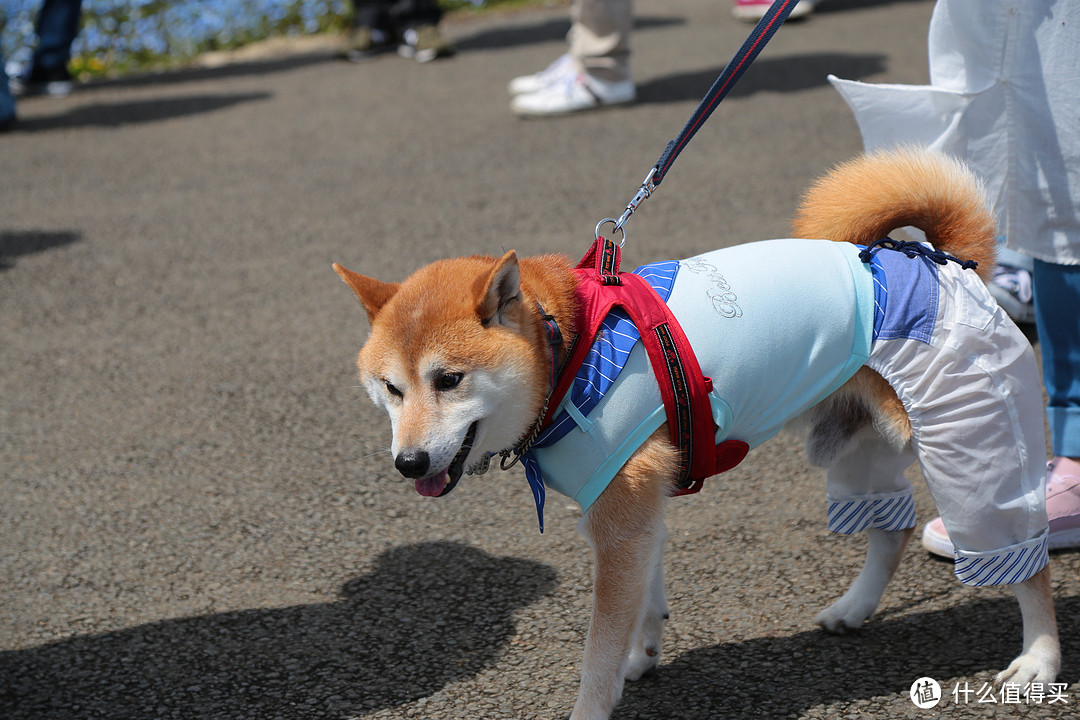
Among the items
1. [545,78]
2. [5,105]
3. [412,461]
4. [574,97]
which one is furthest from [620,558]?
[5,105]

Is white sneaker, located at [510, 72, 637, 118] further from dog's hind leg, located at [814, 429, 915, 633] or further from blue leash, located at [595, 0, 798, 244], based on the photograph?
dog's hind leg, located at [814, 429, 915, 633]

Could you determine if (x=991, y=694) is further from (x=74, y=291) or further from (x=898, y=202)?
(x=74, y=291)

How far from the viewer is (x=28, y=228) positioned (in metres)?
6.25

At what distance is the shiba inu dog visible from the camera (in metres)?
2.09

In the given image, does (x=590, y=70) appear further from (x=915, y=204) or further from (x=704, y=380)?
(x=704, y=380)

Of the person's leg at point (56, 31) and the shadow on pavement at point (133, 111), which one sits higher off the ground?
the person's leg at point (56, 31)

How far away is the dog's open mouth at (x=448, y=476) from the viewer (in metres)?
2.11

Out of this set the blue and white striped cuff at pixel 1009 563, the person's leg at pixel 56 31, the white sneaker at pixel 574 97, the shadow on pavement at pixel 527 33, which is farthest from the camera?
the shadow on pavement at pixel 527 33

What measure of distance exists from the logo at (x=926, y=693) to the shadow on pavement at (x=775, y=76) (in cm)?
572

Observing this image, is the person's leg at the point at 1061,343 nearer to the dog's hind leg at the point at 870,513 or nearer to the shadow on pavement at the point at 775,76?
the dog's hind leg at the point at 870,513

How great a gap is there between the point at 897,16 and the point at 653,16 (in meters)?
2.42

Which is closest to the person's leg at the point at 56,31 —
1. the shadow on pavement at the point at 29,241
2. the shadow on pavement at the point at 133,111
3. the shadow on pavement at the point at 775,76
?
the shadow on pavement at the point at 133,111

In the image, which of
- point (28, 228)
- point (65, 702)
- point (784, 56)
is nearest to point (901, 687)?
point (65, 702)

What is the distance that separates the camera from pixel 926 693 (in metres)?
2.38
